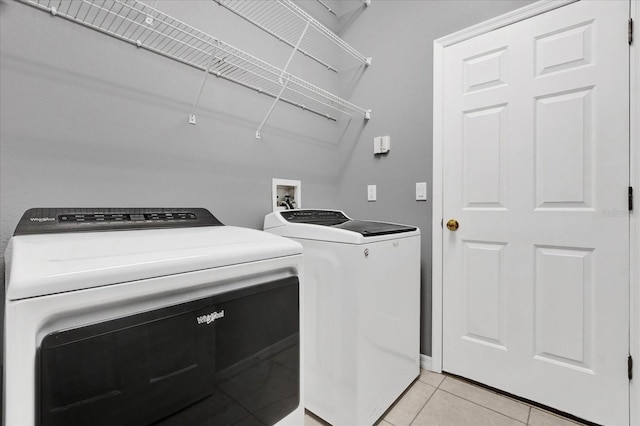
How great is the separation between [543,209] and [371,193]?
101 centimetres

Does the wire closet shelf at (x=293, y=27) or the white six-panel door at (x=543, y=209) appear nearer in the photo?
the white six-panel door at (x=543, y=209)

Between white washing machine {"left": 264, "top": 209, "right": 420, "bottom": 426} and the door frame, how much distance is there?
1.09ft

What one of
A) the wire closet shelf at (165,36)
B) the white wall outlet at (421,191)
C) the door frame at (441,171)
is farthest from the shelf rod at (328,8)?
the white wall outlet at (421,191)

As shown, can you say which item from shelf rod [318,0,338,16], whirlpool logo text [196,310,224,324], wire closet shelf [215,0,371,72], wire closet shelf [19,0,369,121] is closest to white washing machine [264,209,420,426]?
whirlpool logo text [196,310,224,324]

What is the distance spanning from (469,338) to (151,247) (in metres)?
1.77

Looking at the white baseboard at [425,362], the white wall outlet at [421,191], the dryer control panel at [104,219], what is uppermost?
the white wall outlet at [421,191]

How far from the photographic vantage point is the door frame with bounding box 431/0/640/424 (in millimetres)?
1275

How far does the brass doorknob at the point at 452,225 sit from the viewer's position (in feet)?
5.72

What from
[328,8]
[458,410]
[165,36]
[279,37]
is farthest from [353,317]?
[328,8]

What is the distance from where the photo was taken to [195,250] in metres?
0.78

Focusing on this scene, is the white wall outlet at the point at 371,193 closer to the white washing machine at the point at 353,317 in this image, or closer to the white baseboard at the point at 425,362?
the white washing machine at the point at 353,317

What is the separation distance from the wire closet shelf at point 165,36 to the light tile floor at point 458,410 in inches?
70.0

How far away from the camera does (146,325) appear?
66cm

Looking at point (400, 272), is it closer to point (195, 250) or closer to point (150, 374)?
point (195, 250)
